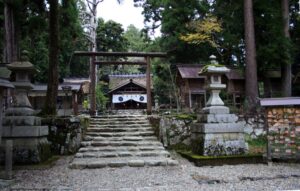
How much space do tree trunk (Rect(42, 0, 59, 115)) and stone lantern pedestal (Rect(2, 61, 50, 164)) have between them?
250 centimetres

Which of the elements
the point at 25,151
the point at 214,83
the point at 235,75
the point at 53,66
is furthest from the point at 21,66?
the point at 235,75

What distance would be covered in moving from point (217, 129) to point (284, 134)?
1.83 metres

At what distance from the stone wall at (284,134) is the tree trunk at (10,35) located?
12.9 m

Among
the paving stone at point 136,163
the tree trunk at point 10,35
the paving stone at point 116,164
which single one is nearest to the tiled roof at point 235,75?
the tree trunk at point 10,35

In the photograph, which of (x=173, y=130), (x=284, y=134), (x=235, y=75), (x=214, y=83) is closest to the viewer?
(x=284, y=134)

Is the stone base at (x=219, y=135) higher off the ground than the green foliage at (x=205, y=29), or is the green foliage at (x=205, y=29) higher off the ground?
the green foliage at (x=205, y=29)

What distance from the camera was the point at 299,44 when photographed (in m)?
20.4

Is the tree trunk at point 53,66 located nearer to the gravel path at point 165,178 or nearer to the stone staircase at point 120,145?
the stone staircase at point 120,145

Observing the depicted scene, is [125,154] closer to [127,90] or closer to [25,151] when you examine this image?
[25,151]

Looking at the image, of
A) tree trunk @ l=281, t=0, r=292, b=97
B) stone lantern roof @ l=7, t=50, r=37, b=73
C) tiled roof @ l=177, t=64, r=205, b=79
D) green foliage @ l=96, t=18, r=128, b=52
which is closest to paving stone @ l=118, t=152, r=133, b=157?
stone lantern roof @ l=7, t=50, r=37, b=73

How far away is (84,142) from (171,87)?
63.7 feet

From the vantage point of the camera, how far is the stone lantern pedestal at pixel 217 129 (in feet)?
30.7

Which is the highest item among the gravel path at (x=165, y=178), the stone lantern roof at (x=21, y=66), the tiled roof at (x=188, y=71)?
the tiled roof at (x=188, y=71)

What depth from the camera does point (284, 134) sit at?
9.09 metres
